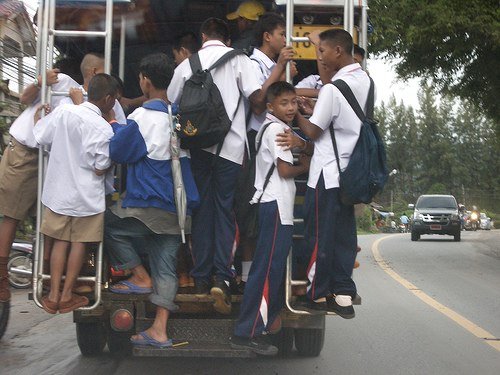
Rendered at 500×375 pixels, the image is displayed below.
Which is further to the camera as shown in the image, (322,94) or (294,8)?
(294,8)

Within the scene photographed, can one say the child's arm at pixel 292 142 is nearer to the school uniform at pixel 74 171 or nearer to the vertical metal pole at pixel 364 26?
the vertical metal pole at pixel 364 26

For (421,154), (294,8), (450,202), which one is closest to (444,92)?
(450,202)

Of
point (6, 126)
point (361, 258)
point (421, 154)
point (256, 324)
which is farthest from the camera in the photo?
point (421, 154)

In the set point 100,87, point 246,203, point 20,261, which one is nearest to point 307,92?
point 246,203

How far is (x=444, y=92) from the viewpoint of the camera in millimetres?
20938

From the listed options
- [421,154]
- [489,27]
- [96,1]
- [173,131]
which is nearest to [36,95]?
[96,1]

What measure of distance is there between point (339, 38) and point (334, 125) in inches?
22.0

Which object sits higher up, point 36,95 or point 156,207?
point 36,95

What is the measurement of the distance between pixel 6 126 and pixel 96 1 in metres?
9.17

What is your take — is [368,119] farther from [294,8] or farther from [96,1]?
[96,1]

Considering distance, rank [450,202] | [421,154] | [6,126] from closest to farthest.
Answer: [6,126]
[450,202]
[421,154]

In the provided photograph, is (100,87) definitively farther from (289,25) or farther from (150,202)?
(289,25)

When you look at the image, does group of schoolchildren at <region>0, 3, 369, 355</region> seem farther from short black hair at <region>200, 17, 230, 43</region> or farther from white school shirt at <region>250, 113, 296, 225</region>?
short black hair at <region>200, 17, 230, 43</region>

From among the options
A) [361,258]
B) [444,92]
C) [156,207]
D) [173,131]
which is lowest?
[361,258]
